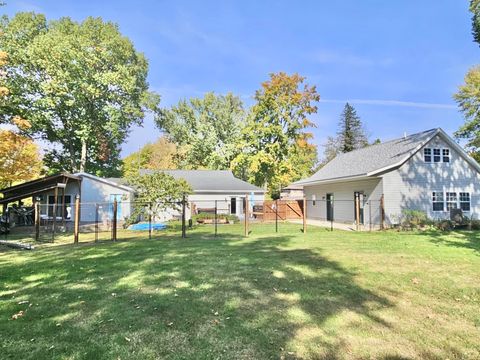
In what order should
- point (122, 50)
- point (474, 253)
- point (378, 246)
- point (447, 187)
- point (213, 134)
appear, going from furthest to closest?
point (213, 134) → point (122, 50) → point (447, 187) → point (378, 246) → point (474, 253)

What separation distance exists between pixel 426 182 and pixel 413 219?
3086mm

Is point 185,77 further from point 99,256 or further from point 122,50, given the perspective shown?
point 99,256

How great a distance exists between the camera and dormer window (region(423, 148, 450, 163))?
1938 centimetres

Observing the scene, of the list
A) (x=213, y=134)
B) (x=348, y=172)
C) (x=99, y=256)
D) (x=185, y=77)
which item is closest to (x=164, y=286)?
(x=99, y=256)

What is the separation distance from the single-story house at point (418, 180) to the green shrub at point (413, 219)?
0.41 m

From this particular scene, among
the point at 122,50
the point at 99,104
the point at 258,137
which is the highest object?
the point at 122,50

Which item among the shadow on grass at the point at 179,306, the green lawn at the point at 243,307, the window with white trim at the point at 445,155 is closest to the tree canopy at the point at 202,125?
the window with white trim at the point at 445,155

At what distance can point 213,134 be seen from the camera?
42.8 m

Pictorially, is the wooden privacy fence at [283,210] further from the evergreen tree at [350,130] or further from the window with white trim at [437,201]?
the evergreen tree at [350,130]

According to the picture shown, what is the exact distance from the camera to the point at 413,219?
17.6m

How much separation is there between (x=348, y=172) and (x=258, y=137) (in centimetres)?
1481

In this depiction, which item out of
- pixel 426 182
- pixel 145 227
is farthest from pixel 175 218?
pixel 426 182

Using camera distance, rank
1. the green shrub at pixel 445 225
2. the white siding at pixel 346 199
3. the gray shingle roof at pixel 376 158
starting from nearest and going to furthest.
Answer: the green shrub at pixel 445 225
the white siding at pixel 346 199
the gray shingle roof at pixel 376 158

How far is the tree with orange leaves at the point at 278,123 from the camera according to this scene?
34.5 m
